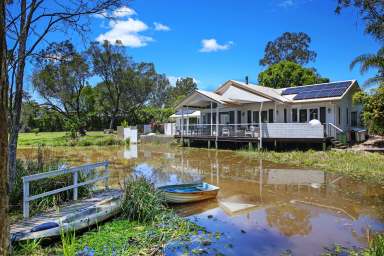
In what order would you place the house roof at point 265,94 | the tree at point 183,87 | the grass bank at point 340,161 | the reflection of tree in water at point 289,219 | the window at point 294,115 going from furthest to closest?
the tree at point 183,87
the window at point 294,115
the house roof at point 265,94
the grass bank at point 340,161
the reflection of tree in water at point 289,219

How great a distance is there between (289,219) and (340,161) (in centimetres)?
985

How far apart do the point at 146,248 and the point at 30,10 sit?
6.55 meters

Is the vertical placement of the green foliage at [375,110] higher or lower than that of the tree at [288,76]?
lower

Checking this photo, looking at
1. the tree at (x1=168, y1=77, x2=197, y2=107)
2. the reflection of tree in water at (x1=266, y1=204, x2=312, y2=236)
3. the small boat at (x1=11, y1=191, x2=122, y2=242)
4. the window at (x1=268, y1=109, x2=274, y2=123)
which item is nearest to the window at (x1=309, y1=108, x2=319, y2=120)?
the window at (x1=268, y1=109, x2=274, y2=123)

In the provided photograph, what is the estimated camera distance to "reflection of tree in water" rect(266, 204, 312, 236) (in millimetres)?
7566

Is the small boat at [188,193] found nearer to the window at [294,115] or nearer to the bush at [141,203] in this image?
the bush at [141,203]

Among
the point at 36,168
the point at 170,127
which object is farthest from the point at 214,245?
the point at 170,127

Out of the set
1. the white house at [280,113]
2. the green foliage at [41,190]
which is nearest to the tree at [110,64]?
the white house at [280,113]

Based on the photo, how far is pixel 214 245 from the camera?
656 cm

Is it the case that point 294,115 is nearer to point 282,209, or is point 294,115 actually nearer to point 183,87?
point 282,209

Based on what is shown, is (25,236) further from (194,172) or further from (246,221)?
(194,172)

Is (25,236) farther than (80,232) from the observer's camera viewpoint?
No

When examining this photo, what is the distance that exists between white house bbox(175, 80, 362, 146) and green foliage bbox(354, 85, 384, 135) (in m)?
1.95

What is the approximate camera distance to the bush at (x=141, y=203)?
A: 775 centimetres
